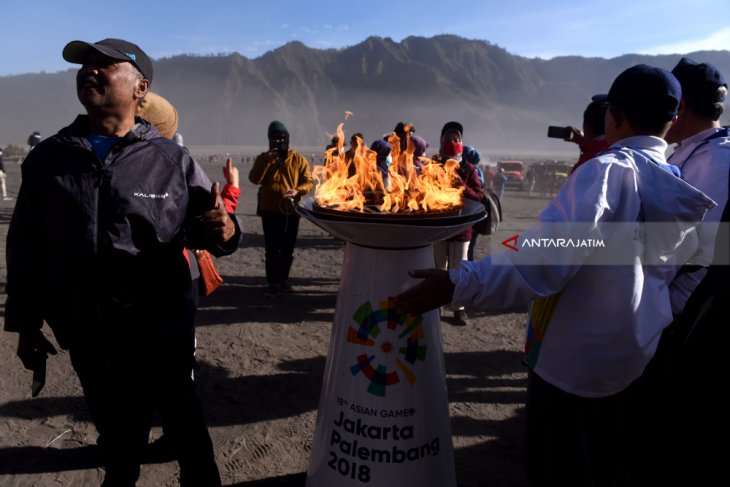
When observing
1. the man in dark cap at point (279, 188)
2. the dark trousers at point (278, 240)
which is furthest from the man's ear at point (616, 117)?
the dark trousers at point (278, 240)

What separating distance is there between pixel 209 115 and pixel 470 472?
139m

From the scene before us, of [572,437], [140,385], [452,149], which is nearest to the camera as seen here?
[572,437]

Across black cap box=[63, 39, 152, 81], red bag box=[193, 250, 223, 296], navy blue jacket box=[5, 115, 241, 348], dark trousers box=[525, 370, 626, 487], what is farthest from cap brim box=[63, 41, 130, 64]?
dark trousers box=[525, 370, 626, 487]

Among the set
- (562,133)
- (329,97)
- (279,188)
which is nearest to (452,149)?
(562,133)

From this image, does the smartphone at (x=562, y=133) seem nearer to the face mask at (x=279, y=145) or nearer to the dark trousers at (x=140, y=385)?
the face mask at (x=279, y=145)

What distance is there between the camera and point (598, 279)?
1987 millimetres

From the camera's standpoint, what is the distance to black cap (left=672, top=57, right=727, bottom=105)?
9.48 ft

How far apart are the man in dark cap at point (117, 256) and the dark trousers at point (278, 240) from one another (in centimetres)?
387

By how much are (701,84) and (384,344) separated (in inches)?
92.4

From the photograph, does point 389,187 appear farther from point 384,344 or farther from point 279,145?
point 279,145

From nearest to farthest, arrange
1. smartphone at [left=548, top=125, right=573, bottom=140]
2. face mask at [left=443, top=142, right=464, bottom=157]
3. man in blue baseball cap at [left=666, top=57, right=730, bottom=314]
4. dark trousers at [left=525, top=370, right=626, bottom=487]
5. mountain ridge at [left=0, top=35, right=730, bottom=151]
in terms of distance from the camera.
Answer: dark trousers at [left=525, top=370, right=626, bottom=487] < man in blue baseball cap at [left=666, top=57, right=730, bottom=314] < smartphone at [left=548, top=125, right=573, bottom=140] < face mask at [left=443, top=142, right=464, bottom=157] < mountain ridge at [left=0, top=35, right=730, bottom=151]

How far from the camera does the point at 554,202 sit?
2004 mm

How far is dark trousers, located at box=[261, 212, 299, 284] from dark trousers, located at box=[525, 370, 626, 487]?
15.4ft

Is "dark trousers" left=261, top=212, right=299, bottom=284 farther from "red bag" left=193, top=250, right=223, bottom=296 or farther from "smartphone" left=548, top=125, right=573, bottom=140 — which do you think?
"smartphone" left=548, top=125, right=573, bottom=140
